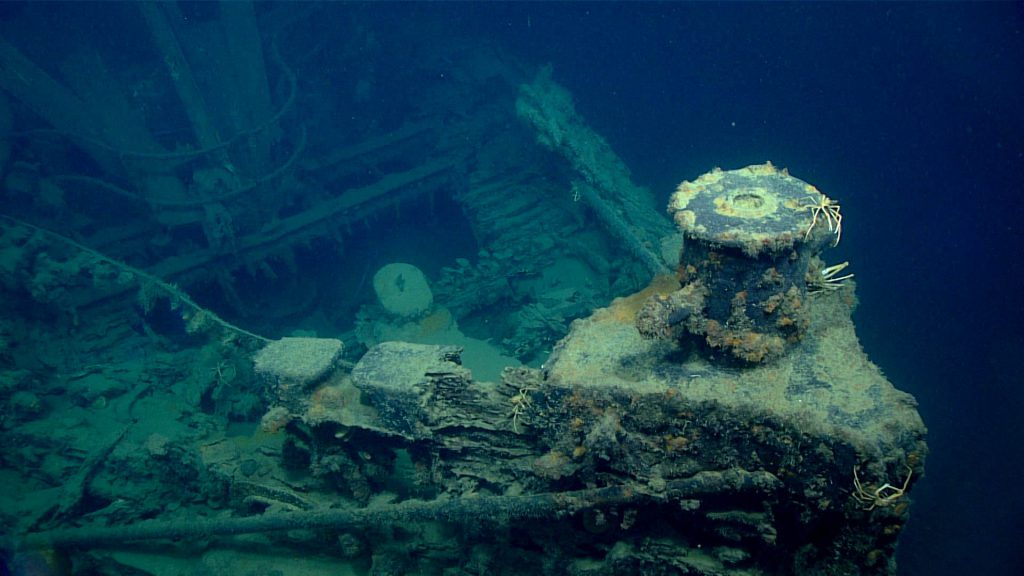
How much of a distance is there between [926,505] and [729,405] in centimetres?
1084

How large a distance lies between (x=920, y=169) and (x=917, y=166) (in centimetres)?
17

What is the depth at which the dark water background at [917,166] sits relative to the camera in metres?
10.4

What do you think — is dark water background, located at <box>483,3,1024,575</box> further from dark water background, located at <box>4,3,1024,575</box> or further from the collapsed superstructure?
the collapsed superstructure

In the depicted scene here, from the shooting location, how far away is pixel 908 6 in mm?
19031

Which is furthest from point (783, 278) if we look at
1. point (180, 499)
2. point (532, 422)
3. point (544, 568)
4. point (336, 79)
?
point (336, 79)

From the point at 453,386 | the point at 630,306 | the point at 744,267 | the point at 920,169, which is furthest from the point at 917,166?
the point at 453,386

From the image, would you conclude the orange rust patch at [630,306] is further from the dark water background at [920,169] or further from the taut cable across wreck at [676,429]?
the dark water background at [920,169]

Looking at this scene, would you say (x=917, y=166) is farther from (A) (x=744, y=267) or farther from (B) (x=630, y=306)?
(A) (x=744, y=267)

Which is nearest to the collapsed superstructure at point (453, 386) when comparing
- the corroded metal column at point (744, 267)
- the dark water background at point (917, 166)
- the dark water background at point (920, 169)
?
the corroded metal column at point (744, 267)

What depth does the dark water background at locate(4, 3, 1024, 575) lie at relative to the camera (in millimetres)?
10445

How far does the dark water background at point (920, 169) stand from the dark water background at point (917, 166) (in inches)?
Answer: 1.9

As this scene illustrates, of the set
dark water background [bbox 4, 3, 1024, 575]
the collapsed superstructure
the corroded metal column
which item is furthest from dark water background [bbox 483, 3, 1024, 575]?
the corroded metal column

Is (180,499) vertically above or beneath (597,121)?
beneath

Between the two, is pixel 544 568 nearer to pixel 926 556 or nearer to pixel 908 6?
pixel 926 556
